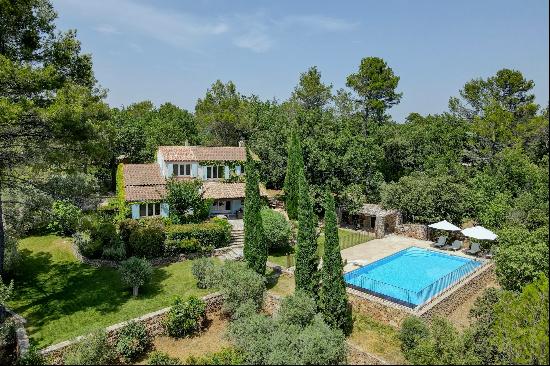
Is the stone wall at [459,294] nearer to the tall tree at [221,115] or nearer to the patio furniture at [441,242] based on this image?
the patio furniture at [441,242]

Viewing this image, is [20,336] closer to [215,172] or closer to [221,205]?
[221,205]

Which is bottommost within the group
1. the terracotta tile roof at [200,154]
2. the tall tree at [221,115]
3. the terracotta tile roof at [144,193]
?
the terracotta tile roof at [144,193]

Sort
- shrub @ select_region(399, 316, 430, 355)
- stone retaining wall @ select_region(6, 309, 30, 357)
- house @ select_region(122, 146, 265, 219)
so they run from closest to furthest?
1. stone retaining wall @ select_region(6, 309, 30, 357)
2. shrub @ select_region(399, 316, 430, 355)
3. house @ select_region(122, 146, 265, 219)

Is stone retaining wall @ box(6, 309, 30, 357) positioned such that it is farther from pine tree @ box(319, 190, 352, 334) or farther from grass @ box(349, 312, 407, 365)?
grass @ box(349, 312, 407, 365)

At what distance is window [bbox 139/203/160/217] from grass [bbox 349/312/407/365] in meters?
20.7

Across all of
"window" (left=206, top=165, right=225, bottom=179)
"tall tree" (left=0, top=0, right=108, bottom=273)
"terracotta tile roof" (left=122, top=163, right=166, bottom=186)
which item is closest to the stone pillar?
"window" (left=206, top=165, right=225, bottom=179)

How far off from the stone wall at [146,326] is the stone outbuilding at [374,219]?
19.8 metres

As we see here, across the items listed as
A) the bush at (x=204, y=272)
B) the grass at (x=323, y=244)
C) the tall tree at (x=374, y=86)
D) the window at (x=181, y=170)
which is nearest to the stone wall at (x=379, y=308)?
the grass at (x=323, y=244)

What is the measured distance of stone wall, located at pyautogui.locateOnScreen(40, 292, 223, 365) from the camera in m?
16.7

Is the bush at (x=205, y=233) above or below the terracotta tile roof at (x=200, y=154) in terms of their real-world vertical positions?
below

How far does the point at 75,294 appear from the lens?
2403 cm

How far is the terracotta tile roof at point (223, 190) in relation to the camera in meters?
38.1

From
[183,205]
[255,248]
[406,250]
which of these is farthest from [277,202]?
[255,248]

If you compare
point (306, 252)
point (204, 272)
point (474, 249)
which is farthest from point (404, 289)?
point (474, 249)
